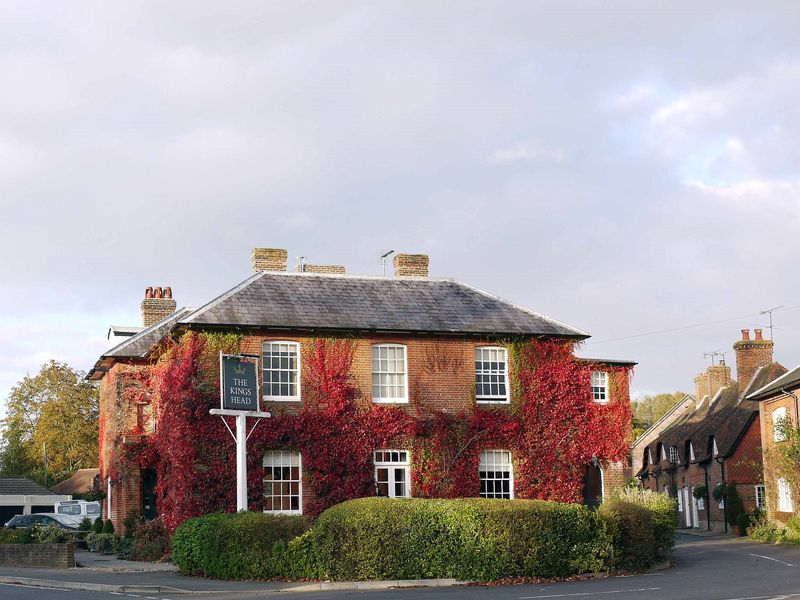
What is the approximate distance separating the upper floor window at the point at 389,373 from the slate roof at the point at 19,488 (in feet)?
125

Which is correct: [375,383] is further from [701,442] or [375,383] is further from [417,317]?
[701,442]

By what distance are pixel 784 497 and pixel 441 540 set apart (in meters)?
23.7

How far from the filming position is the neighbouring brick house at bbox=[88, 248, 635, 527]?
31094 mm

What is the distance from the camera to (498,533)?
23641mm

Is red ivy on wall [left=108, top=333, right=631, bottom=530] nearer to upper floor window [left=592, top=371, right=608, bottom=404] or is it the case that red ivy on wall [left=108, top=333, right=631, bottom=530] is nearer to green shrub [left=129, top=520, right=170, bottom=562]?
green shrub [left=129, top=520, right=170, bottom=562]

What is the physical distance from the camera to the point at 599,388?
120 ft

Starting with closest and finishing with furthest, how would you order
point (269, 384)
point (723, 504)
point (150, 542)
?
point (150, 542) → point (269, 384) → point (723, 504)

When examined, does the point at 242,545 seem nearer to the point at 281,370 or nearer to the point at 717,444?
the point at 281,370

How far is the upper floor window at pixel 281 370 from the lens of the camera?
31.2 metres

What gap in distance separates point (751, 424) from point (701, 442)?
4949 millimetres

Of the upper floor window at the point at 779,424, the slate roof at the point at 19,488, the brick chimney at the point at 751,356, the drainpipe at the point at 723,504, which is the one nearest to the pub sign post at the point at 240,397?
the upper floor window at the point at 779,424

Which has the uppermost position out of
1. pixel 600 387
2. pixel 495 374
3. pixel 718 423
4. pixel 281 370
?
pixel 281 370

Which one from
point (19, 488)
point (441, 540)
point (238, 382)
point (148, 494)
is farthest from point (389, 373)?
point (19, 488)

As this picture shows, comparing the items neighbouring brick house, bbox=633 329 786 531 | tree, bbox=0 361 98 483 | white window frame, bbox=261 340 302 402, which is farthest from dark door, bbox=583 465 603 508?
tree, bbox=0 361 98 483
